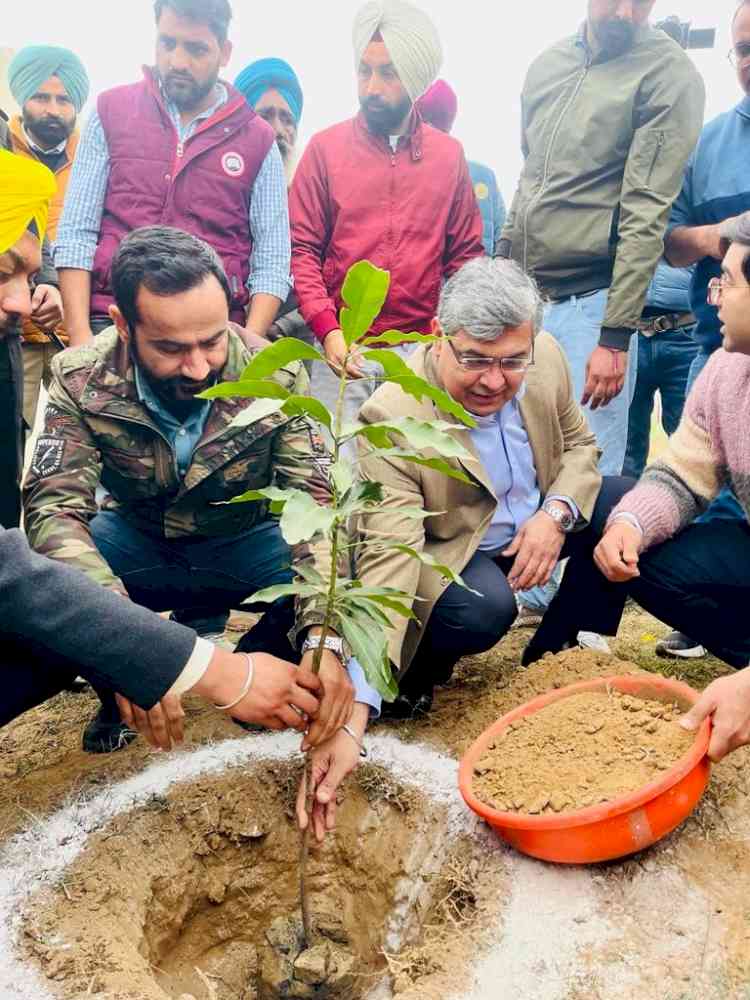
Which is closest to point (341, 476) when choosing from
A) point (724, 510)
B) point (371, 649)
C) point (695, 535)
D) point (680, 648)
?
point (371, 649)

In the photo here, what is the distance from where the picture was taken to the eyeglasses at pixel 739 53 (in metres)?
2.94

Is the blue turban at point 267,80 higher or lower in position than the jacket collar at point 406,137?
higher

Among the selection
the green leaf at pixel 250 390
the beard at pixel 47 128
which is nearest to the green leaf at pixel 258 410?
the green leaf at pixel 250 390

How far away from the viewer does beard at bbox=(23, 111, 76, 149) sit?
3656 millimetres

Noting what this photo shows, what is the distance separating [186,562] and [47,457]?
611mm

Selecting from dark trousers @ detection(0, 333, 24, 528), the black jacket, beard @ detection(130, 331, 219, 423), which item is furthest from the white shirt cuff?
dark trousers @ detection(0, 333, 24, 528)

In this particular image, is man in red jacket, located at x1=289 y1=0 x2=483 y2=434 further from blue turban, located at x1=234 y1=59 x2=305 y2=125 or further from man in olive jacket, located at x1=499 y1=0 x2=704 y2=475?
blue turban, located at x1=234 y1=59 x2=305 y2=125

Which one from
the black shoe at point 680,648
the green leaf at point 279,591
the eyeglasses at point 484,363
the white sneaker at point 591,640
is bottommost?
the black shoe at point 680,648

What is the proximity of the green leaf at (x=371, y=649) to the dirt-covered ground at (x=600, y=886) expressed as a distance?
24.9 inches

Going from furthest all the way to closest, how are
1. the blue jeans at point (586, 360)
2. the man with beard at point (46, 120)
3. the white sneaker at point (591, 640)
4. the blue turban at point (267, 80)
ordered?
the blue turban at point (267, 80)
the man with beard at point (46, 120)
the blue jeans at point (586, 360)
the white sneaker at point (591, 640)

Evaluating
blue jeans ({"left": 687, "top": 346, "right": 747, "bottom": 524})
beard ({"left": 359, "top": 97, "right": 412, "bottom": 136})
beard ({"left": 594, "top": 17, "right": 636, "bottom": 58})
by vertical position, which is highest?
beard ({"left": 594, "top": 17, "right": 636, "bottom": 58})

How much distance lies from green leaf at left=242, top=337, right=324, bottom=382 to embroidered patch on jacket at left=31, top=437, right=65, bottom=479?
1.17m

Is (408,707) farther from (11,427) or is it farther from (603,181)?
(603,181)

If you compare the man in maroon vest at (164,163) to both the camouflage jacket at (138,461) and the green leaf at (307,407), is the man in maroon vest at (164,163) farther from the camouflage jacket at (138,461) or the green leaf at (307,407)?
the green leaf at (307,407)
